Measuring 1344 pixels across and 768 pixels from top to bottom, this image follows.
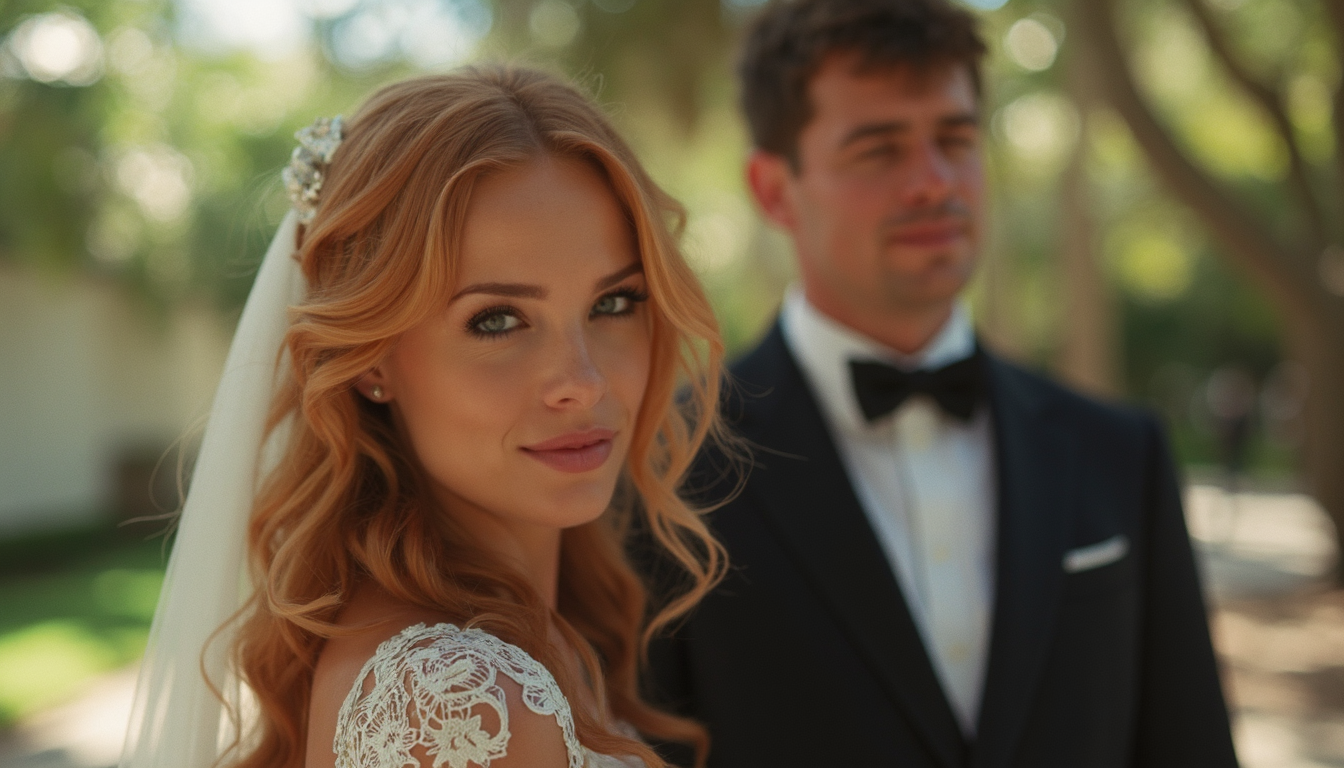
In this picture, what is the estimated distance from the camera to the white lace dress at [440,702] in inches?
58.1

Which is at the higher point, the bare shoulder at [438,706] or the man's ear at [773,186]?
the man's ear at [773,186]

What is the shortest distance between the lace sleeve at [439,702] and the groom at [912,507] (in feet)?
2.90

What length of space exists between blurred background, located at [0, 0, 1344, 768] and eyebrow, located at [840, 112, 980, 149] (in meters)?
0.65

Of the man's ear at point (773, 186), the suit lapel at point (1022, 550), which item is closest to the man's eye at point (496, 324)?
the suit lapel at point (1022, 550)

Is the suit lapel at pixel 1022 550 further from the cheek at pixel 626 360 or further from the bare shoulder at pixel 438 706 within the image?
the bare shoulder at pixel 438 706

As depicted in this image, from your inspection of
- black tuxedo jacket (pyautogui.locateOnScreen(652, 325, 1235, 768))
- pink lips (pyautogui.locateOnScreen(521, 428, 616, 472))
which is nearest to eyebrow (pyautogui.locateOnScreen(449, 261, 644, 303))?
pink lips (pyautogui.locateOnScreen(521, 428, 616, 472))

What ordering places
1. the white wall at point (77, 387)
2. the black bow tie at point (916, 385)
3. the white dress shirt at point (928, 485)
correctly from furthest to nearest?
the white wall at point (77, 387) < the black bow tie at point (916, 385) < the white dress shirt at point (928, 485)

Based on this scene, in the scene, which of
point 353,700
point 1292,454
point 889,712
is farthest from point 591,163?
point 1292,454

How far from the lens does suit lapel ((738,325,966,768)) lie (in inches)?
91.9

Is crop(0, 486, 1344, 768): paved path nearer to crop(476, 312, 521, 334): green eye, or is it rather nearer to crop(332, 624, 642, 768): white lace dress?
crop(332, 624, 642, 768): white lace dress

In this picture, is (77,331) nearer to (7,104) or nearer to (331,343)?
(7,104)

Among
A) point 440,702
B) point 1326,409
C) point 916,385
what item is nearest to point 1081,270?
point 1326,409

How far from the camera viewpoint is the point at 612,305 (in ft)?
6.23

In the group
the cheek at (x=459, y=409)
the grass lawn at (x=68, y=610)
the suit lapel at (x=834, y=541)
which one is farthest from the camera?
the grass lawn at (x=68, y=610)
